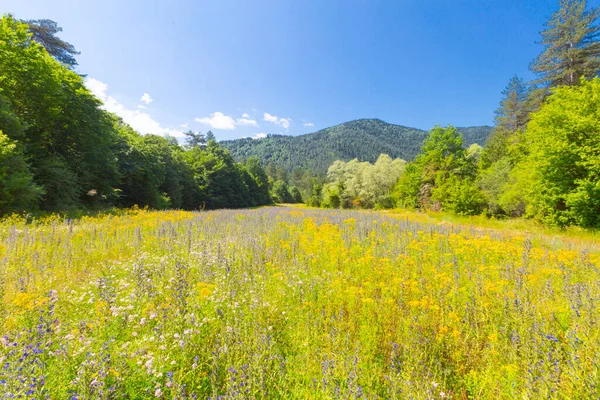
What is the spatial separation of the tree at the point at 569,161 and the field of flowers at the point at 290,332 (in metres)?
11.1

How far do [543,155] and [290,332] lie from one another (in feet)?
60.3

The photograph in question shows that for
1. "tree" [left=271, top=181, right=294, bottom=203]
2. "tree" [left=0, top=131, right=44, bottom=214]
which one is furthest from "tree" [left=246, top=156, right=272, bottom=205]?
"tree" [left=0, top=131, right=44, bottom=214]

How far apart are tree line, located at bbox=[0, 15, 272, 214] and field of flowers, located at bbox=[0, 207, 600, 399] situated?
379 inches

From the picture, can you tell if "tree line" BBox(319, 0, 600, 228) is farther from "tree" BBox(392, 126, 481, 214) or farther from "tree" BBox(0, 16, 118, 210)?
"tree" BBox(0, 16, 118, 210)

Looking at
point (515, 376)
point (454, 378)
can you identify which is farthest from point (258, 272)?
point (515, 376)

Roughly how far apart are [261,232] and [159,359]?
6.18 m

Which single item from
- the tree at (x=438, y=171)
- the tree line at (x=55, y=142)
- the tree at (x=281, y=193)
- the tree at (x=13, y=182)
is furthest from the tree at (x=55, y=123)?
the tree at (x=281, y=193)

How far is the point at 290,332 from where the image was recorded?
304 centimetres

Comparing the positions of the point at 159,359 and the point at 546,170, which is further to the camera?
the point at 546,170

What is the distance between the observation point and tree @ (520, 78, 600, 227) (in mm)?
11875

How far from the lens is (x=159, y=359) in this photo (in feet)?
7.16

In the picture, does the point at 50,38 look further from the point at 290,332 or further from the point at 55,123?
the point at 290,332

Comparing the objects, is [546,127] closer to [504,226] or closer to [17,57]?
[504,226]

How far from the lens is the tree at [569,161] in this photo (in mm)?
11875
